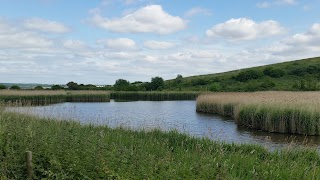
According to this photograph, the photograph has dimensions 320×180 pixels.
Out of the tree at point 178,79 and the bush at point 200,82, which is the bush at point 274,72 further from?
the tree at point 178,79

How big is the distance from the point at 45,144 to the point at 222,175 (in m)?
3.38

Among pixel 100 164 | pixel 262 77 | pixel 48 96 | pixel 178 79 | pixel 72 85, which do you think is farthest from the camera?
pixel 178 79

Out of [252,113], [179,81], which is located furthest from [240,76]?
[252,113]

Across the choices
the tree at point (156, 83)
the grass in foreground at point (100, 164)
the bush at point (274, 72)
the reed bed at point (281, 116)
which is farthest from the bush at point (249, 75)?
the grass in foreground at point (100, 164)

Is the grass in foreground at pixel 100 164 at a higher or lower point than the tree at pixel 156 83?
lower

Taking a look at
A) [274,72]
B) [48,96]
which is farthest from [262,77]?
[48,96]

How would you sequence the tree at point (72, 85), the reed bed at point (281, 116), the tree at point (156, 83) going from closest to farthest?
the reed bed at point (281, 116)
the tree at point (72, 85)
the tree at point (156, 83)

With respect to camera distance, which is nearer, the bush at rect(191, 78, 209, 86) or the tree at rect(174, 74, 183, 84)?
the bush at rect(191, 78, 209, 86)

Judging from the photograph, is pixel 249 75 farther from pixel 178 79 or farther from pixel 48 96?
pixel 48 96

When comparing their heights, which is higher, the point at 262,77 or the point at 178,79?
the point at 178,79

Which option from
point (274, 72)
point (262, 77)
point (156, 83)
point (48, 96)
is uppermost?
point (274, 72)

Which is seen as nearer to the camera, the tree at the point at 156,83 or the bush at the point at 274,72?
the bush at the point at 274,72

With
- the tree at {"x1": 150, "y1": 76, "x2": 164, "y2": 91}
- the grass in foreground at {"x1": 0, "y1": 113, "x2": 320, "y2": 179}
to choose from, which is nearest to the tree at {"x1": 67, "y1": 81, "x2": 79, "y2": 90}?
the tree at {"x1": 150, "y1": 76, "x2": 164, "y2": 91}

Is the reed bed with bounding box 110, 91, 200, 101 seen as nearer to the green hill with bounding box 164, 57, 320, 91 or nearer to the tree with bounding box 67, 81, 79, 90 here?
the green hill with bounding box 164, 57, 320, 91
